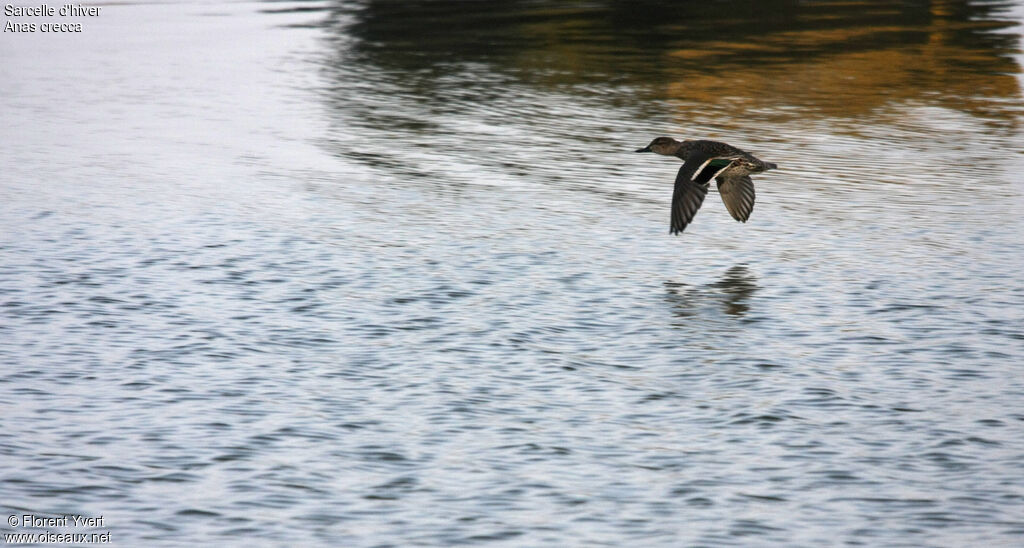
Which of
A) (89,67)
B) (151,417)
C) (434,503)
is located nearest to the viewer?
(434,503)

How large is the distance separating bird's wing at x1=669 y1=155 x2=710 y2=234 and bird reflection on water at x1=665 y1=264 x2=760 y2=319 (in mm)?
481

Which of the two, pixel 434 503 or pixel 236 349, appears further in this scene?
pixel 236 349

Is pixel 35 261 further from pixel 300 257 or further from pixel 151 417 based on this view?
pixel 151 417

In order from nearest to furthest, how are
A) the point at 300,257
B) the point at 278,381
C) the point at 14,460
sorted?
the point at 14,460, the point at 278,381, the point at 300,257

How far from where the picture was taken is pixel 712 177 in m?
11.6

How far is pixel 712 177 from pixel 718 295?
1480 mm

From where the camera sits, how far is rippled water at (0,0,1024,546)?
6.86m

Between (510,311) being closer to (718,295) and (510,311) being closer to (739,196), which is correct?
(718,295)

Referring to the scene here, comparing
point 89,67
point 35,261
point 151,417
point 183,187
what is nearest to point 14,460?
point 151,417

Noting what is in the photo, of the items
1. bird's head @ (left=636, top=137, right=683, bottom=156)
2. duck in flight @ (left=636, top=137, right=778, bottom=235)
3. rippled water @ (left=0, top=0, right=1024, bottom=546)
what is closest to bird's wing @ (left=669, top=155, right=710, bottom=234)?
duck in flight @ (left=636, top=137, right=778, bottom=235)

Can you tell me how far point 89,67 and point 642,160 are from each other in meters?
9.49

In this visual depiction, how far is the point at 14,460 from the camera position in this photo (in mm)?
7332

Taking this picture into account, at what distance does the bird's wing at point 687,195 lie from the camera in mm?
11008

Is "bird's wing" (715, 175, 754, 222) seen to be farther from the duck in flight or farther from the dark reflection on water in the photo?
the dark reflection on water
